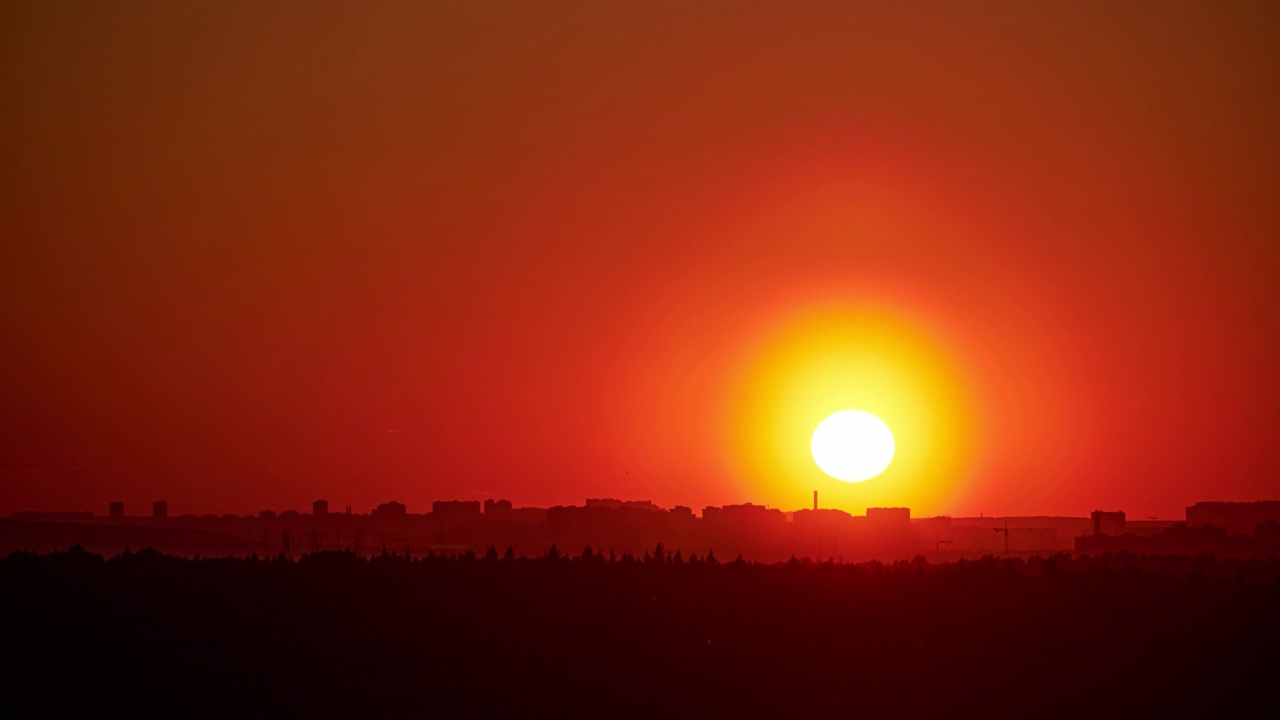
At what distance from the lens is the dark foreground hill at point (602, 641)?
4712 centimetres

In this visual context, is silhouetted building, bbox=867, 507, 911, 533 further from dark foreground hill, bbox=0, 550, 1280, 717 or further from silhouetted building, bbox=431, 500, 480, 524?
dark foreground hill, bbox=0, 550, 1280, 717

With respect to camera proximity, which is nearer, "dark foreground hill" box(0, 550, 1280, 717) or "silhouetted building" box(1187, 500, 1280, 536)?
"dark foreground hill" box(0, 550, 1280, 717)

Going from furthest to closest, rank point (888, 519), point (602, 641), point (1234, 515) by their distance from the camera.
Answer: point (888, 519)
point (1234, 515)
point (602, 641)

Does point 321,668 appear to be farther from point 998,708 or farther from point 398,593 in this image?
point 998,708

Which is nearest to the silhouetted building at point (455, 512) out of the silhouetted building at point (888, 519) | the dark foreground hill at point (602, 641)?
the silhouetted building at point (888, 519)

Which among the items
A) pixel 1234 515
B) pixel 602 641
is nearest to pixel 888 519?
pixel 1234 515

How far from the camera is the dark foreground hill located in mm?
47125

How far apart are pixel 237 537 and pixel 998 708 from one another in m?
121

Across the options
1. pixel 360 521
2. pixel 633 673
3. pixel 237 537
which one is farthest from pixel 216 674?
pixel 360 521

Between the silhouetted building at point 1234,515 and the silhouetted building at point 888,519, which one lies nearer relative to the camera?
the silhouetted building at point 1234,515

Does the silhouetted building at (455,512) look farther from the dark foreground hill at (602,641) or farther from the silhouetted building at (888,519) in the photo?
the dark foreground hill at (602,641)

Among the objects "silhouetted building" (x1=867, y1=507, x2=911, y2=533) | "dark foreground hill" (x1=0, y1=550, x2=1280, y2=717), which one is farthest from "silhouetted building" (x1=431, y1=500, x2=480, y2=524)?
"dark foreground hill" (x1=0, y1=550, x2=1280, y2=717)

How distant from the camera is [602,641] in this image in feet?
180

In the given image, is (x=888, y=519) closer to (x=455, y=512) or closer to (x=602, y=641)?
(x=455, y=512)
